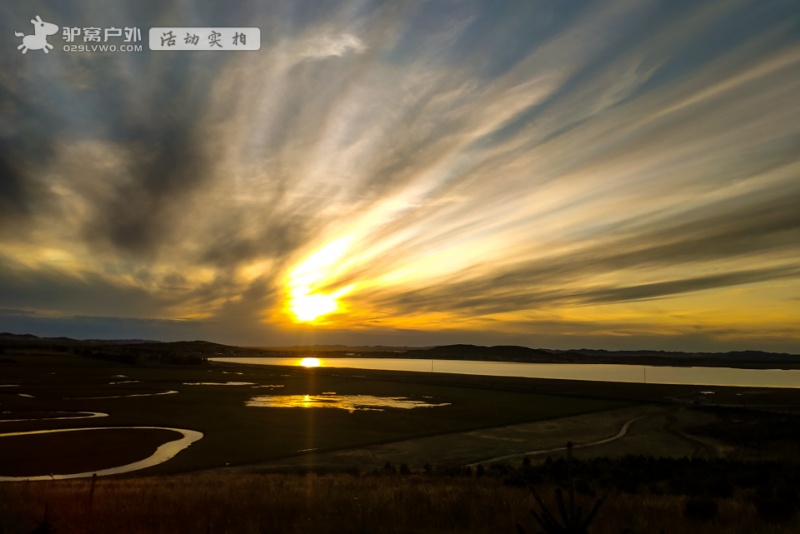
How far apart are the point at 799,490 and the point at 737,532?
10.9m

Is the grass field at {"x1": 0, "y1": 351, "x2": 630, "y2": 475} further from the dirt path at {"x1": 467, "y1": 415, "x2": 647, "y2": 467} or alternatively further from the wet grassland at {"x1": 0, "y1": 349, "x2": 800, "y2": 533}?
the dirt path at {"x1": 467, "y1": 415, "x2": 647, "y2": 467}

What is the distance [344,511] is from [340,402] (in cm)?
5719

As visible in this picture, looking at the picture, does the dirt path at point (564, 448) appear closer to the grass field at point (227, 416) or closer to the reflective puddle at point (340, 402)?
the grass field at point (227, 416)

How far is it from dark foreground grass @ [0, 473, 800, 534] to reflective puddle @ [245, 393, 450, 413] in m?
44.3

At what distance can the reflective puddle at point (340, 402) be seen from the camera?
2638 inches

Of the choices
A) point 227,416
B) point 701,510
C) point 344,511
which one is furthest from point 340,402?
point 701,510

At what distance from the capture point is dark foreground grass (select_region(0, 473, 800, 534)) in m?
14.1

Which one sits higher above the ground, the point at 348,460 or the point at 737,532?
the point at 737,532

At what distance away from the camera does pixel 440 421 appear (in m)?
57.2

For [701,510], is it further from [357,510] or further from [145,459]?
[145,459]

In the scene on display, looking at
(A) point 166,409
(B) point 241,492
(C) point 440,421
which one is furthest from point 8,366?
(B) point 241,492

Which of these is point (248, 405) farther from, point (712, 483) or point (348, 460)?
point (712, 483)

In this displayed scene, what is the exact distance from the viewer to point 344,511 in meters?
16.5

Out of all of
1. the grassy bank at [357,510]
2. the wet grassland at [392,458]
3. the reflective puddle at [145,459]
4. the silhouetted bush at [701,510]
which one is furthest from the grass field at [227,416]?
the silhouetted bush at [701,510]
